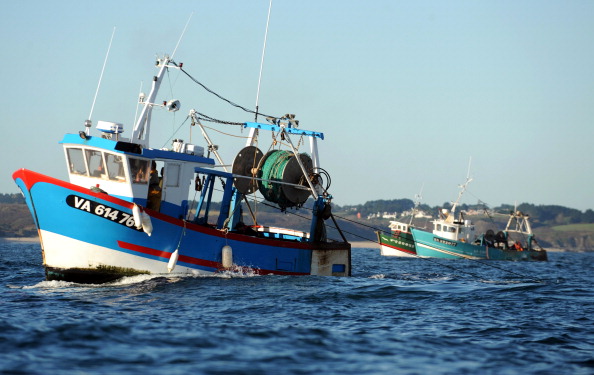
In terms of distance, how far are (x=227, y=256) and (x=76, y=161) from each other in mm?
5447

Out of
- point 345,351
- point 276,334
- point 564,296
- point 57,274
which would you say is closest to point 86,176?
point 57,274

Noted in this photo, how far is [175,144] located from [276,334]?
10.9 meters

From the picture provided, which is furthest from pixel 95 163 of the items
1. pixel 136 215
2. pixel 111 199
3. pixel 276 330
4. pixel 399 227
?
pixel 399 227

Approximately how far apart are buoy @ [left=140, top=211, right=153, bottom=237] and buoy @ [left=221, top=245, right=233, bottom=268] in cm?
330

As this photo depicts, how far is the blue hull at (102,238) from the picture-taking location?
1920 centimetres

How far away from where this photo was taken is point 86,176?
2116cm

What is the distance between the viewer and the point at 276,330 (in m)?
13.7

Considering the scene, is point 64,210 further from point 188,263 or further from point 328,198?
point 328,198

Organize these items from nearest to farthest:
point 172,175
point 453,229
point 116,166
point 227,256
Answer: point 116,166 < point 172,175 < point 227,256 < point 453,229

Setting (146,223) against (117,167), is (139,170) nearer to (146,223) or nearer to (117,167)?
(117,167)

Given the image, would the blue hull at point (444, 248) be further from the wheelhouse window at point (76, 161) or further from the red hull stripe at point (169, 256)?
the wheelhouse window at point (76, 161)

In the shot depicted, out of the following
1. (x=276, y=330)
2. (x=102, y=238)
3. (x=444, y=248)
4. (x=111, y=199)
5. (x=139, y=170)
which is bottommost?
(x=276, y=330)

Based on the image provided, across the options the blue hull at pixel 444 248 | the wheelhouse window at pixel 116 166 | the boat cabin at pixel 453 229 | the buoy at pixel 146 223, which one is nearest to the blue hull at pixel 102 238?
the buoy at pixel 146 223

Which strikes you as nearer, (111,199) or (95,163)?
(111,199)
